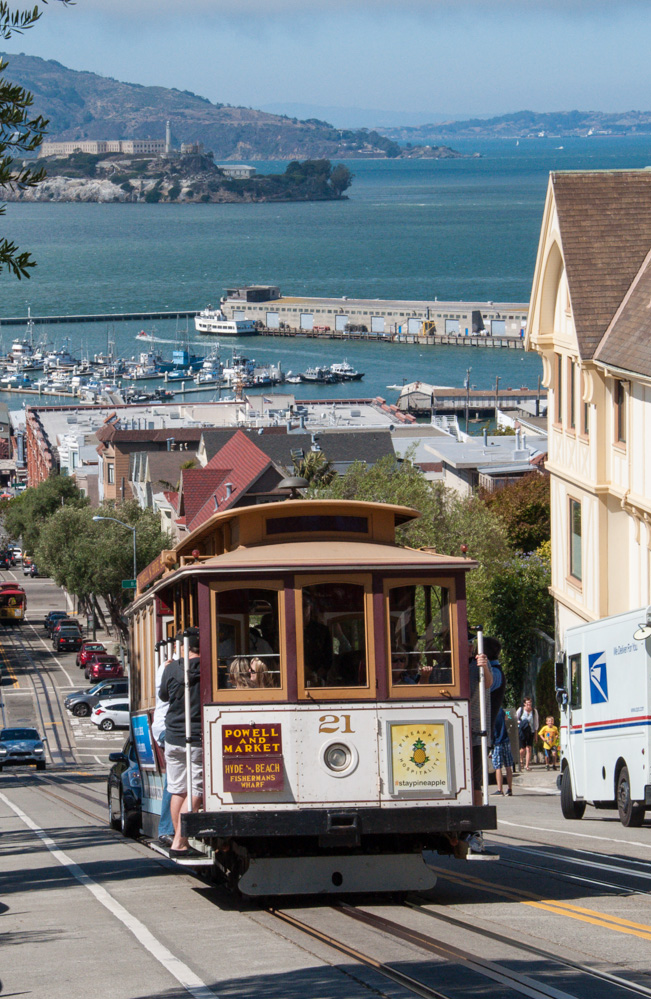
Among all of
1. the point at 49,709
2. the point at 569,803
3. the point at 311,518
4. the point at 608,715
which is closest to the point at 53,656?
the point at 49,709

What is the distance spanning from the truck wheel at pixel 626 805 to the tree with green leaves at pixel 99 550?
47.8 metres

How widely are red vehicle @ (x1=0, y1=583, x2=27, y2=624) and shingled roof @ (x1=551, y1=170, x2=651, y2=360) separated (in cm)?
5912

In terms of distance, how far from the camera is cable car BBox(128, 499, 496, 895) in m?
11.2

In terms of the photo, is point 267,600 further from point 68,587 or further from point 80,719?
point 68,587

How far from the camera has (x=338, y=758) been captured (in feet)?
36.8

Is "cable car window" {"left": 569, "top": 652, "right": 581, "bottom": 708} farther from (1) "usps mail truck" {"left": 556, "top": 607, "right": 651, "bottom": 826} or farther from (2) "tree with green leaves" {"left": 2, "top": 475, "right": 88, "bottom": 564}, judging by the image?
(2) "tree with green leaves" {"left": 2, "top": 475, "right": 88, "bottom": 564}

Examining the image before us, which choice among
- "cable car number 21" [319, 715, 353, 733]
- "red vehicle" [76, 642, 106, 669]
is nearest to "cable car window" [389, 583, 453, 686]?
"cable car number 21" [319, 715, 353, 733]

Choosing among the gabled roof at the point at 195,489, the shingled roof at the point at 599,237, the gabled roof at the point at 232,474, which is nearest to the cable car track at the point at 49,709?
the gabled roof at the point at 232,474

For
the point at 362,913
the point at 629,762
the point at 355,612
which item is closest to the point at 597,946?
the point at 362,913

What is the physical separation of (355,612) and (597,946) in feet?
10.5

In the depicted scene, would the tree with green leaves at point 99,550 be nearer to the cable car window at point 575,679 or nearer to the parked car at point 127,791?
the cable car window at point 575,679

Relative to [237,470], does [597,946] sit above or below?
below

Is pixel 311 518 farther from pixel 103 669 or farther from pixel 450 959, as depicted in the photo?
pixel 103 669

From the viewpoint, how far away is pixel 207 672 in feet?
37.2
